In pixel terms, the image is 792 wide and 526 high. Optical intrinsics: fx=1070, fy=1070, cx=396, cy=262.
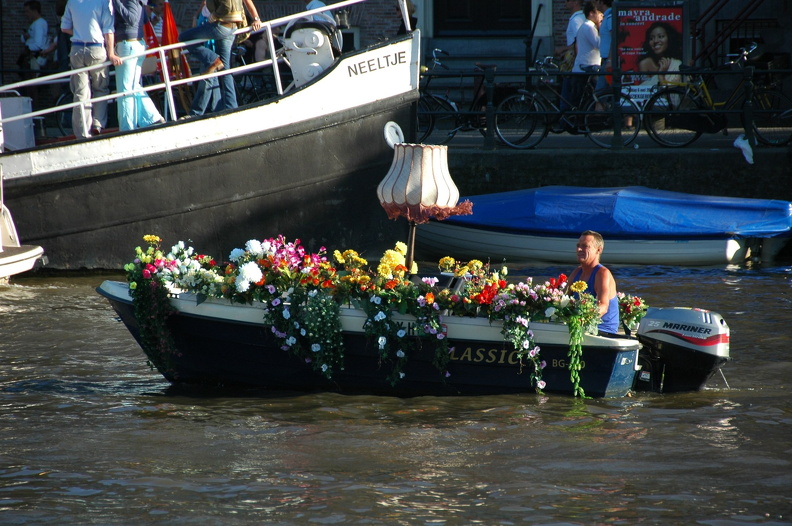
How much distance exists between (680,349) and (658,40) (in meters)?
8.61

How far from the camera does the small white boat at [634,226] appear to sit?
12078 millimetres

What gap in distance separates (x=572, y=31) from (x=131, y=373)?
974cm

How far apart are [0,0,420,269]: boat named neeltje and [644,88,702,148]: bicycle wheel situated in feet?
13.2

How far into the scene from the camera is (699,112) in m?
13.2

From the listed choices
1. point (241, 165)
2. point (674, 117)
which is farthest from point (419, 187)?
point (674, 117)

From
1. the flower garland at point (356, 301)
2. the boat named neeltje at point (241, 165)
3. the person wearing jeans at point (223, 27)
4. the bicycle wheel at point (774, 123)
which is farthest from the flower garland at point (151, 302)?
the bicycle wheel at point (774, 123)

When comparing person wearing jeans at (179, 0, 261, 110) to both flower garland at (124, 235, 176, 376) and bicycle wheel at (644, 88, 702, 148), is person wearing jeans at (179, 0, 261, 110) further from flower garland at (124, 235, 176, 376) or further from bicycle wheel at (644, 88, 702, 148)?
bicycle wheel at (644, 88, 702, 148)

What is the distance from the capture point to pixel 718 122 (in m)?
13.8

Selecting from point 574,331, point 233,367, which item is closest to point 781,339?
point 574,331

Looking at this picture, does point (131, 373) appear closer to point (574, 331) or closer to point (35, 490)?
point (35, 490)

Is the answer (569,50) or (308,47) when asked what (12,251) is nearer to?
(308,47)

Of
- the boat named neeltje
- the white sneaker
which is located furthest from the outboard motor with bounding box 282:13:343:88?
the white sneaker

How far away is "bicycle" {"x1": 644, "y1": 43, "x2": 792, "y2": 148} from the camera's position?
13.5 m

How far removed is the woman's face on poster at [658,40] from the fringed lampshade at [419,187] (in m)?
7.84
